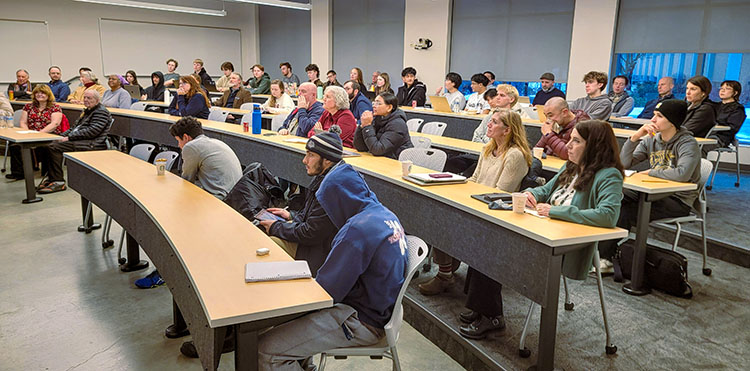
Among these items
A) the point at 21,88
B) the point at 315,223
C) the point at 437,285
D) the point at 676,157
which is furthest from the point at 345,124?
the point at 21,88

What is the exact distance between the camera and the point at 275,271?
1801mm

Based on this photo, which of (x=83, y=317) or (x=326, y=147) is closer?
(x=326, y=147)

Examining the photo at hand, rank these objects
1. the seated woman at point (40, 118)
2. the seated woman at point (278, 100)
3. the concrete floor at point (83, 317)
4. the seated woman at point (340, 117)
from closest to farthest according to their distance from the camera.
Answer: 1. the concrete floor at point (83, 317)
2. the seated woman at point (340, 117)
3. the seated woman at point (40, 118)
4. the seated woman at point (278, 100)

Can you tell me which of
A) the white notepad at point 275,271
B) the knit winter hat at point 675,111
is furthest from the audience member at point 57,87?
the knit winter hat at point 675,111

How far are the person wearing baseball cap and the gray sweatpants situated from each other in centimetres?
205

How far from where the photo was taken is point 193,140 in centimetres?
346

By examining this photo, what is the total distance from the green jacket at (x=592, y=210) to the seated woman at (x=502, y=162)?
662mm

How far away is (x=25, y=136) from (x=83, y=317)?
339cm

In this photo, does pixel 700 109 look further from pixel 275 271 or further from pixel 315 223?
pixel 275 271

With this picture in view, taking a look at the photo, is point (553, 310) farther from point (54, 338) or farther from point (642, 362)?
point (54, 338)

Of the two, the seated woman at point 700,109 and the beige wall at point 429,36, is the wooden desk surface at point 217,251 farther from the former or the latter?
the beige wall at point 429,36

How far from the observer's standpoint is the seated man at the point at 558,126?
3.83m

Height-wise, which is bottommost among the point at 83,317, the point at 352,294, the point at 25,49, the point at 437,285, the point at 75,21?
the point at 83,317

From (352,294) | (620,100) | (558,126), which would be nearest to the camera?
(352,294)
